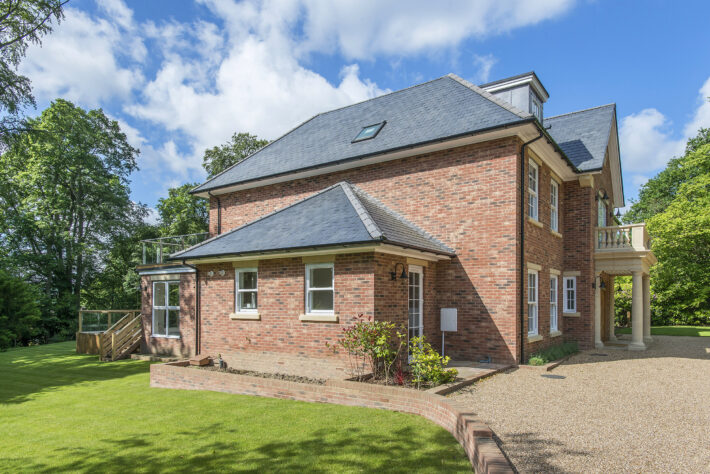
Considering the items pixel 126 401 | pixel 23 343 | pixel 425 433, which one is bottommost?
pixel 23 343

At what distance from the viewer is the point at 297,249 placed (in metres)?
10.6

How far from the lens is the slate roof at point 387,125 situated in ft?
42.2

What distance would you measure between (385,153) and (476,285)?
4909 mm

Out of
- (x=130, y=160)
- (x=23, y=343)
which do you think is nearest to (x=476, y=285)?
(x=23, y=343)

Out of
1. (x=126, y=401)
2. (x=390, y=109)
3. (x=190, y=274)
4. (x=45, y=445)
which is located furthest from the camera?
(x=390, y=109)

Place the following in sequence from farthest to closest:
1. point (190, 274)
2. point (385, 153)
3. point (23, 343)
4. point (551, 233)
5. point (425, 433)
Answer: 1. point (23, 343)
2. point (190, 274)
3. point (551, 233)
4. point (385, 153)
5. point (425, 433)

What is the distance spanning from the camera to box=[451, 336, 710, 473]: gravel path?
17.6 ft

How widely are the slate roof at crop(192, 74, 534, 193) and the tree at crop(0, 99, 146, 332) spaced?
52.0ft

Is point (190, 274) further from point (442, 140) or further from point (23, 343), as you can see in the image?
point (23, 343)

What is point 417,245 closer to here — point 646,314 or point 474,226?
point 474,226

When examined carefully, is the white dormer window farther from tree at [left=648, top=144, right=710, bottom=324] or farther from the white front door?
tree at [left=648, top=144, right=710, bottom=324]

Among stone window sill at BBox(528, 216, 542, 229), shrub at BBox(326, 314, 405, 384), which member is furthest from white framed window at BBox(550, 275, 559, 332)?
shrub at BBox(326, 314, 405, 384)

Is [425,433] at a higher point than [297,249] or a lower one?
lower

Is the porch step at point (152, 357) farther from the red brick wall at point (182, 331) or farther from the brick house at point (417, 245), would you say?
the brick house at point (417, 245)
